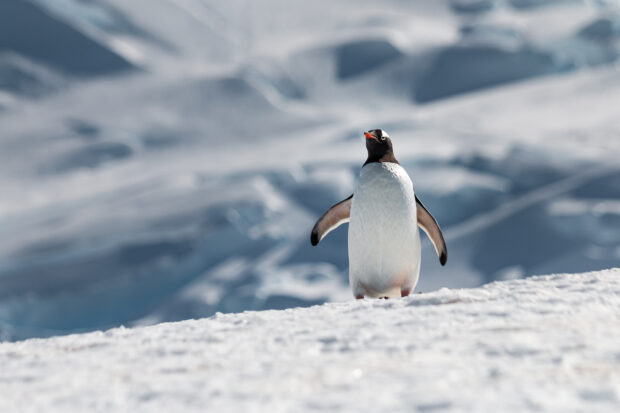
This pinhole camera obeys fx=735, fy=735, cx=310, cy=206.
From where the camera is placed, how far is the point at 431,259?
22938 millimetres

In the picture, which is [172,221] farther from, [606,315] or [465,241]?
[606,315]

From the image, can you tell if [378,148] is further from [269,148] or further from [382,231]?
[269,148]

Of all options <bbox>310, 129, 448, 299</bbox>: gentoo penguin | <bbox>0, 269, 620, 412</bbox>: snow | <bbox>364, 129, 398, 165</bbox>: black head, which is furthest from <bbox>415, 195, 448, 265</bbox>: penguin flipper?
<bbox>0, 269, 620, 412</bbox>: snow

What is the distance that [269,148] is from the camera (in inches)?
1604

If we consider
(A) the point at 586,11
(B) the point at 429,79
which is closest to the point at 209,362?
(B) the point at 429,79

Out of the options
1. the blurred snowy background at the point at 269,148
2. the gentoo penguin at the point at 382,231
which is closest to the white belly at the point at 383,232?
the gentoo penguin at the point at 382,231

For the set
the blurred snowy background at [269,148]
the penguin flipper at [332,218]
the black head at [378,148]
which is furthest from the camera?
the blurred snowy background at [269,148]

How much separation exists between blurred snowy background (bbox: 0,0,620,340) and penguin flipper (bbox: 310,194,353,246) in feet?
54.2

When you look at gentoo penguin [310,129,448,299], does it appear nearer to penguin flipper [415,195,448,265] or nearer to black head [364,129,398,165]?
black head [364,129,398,165]

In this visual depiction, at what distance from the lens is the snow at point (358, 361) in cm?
158

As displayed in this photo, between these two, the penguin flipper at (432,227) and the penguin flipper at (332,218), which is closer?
the penguin flipper at (432,227)

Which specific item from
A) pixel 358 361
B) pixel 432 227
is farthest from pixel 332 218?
pixel 358 361

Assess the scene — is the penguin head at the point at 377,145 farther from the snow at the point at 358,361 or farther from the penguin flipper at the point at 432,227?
the snow at the point at 358,361

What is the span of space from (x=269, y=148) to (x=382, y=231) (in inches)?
1444
